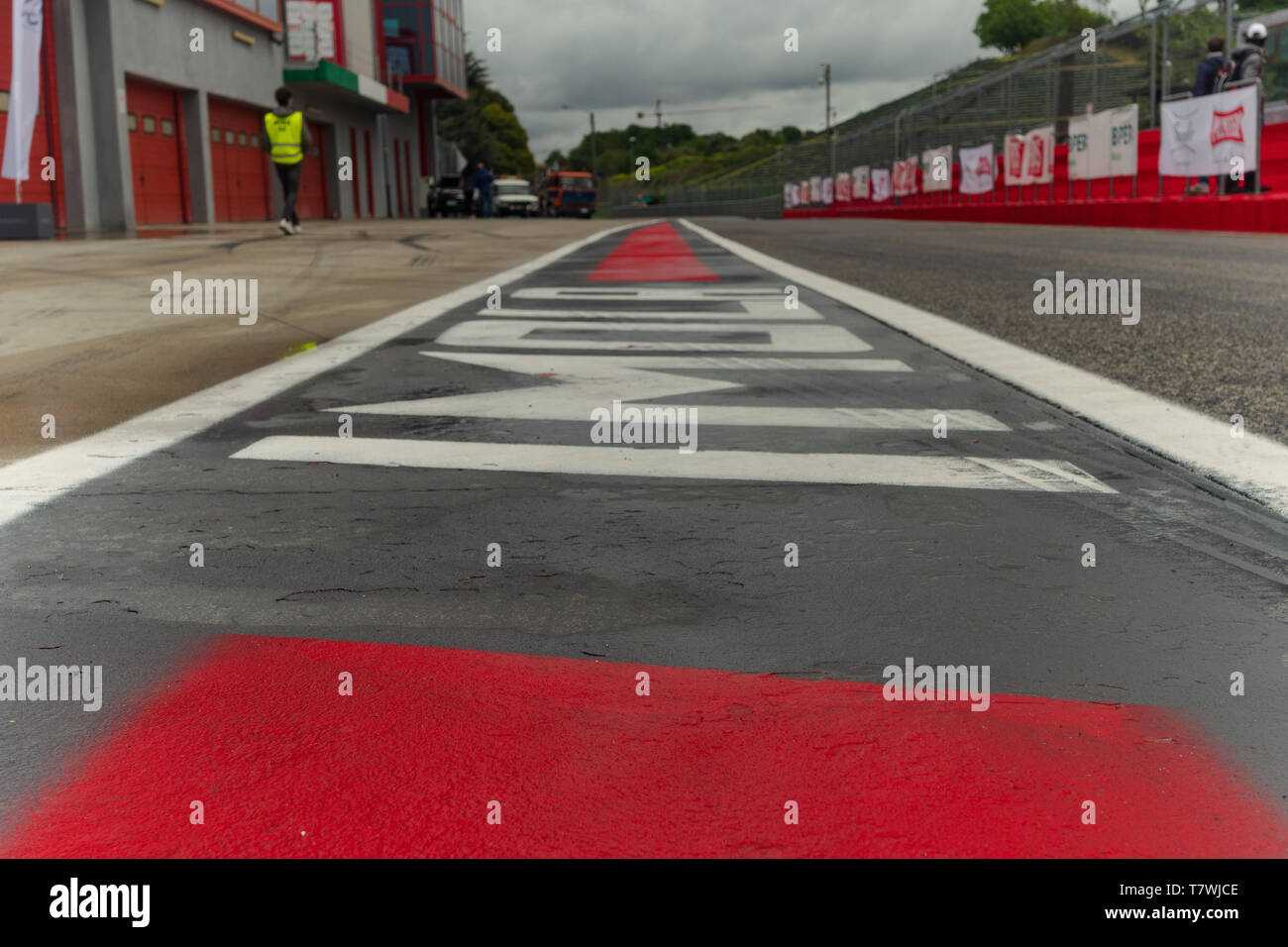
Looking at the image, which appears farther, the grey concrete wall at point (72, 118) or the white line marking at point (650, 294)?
the grey concrete wall at point (72, 118)

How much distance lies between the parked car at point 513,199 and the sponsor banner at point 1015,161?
33.3 m

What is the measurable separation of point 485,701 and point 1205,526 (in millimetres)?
1999

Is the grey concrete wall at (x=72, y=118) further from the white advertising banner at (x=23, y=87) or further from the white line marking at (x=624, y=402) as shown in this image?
the white line marking at (x=624, y=402)

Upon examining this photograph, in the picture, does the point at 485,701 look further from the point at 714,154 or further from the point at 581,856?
the point at 714,154

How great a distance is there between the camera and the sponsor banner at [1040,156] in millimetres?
25547

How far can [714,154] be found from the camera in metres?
173

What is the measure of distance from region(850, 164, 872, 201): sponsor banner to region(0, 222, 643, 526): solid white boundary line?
4240 cm

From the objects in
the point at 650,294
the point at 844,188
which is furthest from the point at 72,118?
the point at 844,188

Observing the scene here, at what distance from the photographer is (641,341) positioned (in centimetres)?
739

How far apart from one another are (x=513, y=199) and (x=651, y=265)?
45737 millimetres

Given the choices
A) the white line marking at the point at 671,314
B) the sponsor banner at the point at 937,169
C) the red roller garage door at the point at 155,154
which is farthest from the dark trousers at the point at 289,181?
the sponsor banner at the point at 937,169

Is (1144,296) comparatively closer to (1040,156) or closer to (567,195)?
(1040,156)

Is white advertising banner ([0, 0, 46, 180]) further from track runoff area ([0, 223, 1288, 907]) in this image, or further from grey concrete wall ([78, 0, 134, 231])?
track runoff area ([0, 223, 1288, 907])

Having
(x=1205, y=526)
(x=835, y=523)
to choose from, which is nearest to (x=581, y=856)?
(x=835, y=523)
